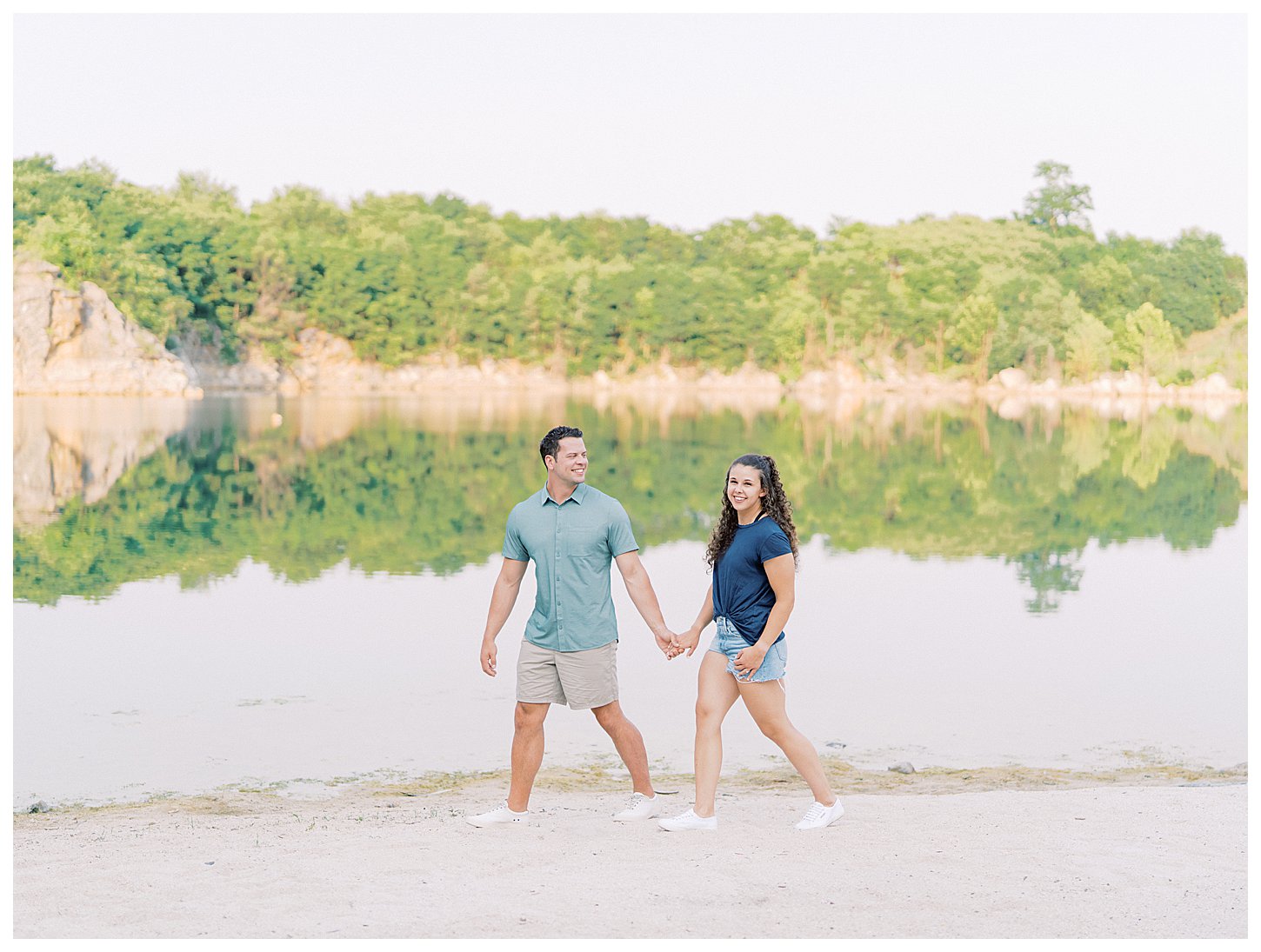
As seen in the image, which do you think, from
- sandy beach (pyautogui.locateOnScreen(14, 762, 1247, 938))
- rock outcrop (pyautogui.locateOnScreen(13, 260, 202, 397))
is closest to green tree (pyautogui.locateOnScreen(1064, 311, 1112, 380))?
rock outcrop (pyautogui.locateOnScreen(13, 260, 202, 397))

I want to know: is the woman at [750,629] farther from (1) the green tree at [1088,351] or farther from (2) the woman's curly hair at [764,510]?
(1) the green tree at [1088,351]

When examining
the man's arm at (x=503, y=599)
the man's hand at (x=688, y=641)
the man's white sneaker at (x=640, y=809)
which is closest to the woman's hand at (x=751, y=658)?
the man's hand at (x=688, y=641)

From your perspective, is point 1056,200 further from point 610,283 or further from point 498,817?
point 498,817

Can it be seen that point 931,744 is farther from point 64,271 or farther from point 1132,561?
point 64,271

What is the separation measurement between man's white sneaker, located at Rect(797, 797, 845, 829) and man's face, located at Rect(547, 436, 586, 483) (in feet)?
4.90

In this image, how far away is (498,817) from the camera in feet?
18.0

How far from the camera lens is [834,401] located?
68438 millimetres

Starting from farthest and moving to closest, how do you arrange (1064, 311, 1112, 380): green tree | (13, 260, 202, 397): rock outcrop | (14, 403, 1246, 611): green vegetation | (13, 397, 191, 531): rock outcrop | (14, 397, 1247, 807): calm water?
(1064, 311, 1112, 380): green tree < (13, 260, 202, 397): rock outcrop < (13, 397, 191, 531): rock outcrop < (14, 403, 1246, 611): green vegetation < (14, 397, 1247, 807): calm water

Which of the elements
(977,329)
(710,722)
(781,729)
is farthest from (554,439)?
(977,329)

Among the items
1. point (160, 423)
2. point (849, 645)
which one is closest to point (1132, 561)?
point (849, 645)

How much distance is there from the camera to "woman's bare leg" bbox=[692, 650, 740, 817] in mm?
5332

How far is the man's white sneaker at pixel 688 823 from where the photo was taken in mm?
5301

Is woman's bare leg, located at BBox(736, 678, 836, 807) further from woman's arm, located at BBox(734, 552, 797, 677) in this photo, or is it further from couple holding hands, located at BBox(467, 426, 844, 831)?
woman's arm, located at BBox(734, 552, 797, 677)

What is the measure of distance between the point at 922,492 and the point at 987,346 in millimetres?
59154
